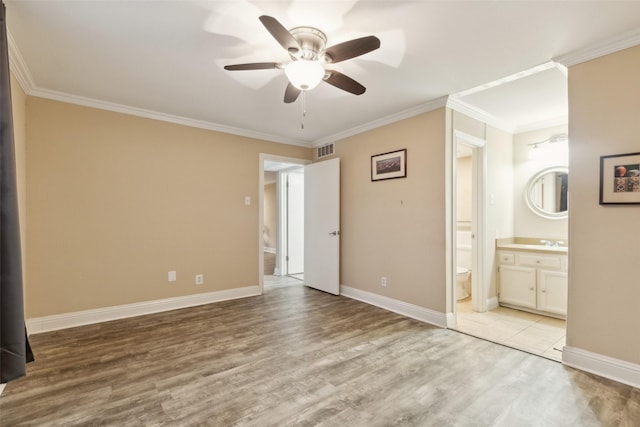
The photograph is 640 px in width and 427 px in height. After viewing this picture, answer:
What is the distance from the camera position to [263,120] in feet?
12.6

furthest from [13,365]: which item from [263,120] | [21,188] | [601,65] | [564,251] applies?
[564,251]

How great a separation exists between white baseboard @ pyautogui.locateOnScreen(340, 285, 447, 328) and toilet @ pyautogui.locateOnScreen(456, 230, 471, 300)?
1.00 m

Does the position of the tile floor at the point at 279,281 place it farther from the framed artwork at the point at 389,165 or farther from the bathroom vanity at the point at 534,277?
the bathroom vanity at the point at 534,277

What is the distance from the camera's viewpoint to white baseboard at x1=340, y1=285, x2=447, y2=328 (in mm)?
3188

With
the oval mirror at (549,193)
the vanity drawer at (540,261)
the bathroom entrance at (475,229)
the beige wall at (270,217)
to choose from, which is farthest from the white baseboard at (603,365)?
the beige wall at (270,217)

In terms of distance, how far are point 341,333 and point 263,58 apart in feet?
8.34

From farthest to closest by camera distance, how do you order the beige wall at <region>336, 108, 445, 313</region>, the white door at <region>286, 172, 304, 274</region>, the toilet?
the white door at <region>286, 172, 304, 274</region> → the toilet → the beige wall at <region>336, 108, 445, 313</region>

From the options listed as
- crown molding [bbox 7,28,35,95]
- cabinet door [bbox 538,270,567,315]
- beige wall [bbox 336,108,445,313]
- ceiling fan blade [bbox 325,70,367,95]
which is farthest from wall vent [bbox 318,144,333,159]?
crown molding [bbox 7,28,35,95]

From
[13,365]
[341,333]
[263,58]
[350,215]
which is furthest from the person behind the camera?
[350,215]

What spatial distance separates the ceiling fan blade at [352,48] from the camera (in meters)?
1.66

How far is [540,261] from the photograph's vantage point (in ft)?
11.7

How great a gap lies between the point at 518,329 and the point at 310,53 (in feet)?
10.9

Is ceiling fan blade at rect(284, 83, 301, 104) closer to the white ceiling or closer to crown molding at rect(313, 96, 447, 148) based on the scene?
the white ceiling

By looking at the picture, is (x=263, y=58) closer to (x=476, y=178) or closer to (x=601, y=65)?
(x=601, y=65)
